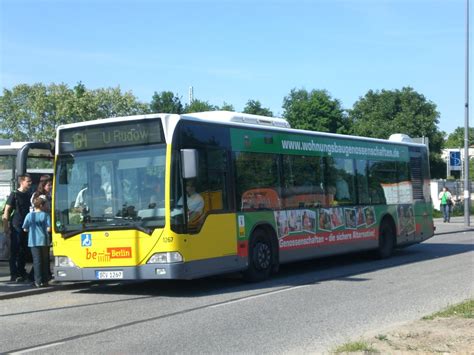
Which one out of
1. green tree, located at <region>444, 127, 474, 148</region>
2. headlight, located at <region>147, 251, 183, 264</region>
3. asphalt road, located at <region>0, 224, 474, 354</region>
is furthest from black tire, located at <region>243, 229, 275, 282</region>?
green tree, located at <region>444, 127, 474, 148</region>

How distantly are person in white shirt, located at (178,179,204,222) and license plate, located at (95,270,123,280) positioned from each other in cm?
150

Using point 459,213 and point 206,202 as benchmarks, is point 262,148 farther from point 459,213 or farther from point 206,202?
point 459,213

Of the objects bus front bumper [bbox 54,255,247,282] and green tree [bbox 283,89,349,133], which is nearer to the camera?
bus front bumper [bbox 54,255,247,282]

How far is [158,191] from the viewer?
35.5 feet

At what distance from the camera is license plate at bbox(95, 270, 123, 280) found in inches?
437

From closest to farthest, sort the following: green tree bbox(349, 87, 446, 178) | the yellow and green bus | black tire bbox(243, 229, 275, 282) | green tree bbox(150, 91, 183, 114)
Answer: the yellow and green bus → black tire bbox(243, 229, 275, 282) → green tree bbox(150, 91, 183, 114) → green tree bbox(349, 87, 446, 178)

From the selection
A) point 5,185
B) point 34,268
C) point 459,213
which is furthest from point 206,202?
point 459,213

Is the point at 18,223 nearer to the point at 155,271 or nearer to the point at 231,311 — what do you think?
the point at 155,271

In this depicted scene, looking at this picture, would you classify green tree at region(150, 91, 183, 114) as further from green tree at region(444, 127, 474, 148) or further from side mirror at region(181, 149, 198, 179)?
green tree at region(444, 127, 474, 148)

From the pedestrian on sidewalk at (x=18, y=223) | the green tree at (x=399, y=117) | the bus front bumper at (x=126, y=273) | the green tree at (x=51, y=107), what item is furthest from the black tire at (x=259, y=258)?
the green tree at (x=51, y=107)

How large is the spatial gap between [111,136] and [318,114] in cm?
4686

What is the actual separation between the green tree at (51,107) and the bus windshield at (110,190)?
55.2 m

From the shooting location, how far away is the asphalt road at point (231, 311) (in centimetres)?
757

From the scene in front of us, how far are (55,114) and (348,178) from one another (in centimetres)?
5857
